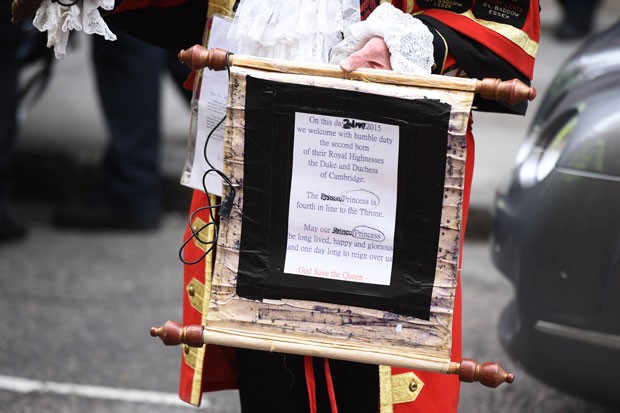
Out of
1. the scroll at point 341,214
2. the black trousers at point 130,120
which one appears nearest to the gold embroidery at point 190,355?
the scroll at point 341,214

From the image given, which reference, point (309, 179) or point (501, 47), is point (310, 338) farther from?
point (501, 47)

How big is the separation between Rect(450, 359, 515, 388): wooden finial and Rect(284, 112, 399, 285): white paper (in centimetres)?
19

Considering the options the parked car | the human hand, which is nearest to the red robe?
the human hand

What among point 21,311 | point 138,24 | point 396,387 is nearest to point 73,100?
point 21,311

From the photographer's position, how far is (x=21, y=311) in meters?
3.88

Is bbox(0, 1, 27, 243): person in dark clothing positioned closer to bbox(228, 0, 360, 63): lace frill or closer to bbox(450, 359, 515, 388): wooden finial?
bbox(228, 0, 360, 63): lace frill

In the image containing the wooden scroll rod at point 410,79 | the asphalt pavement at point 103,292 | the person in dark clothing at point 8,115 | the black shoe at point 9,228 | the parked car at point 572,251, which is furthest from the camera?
the black shoe at point 9,228

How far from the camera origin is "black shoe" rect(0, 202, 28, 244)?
4.62 meters

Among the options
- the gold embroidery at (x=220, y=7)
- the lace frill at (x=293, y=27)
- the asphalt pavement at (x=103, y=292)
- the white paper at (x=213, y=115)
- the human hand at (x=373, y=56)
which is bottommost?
the asphalt pavement at (x=103, y=292)

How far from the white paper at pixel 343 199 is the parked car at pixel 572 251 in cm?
102

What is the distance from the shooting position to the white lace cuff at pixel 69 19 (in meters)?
1.78

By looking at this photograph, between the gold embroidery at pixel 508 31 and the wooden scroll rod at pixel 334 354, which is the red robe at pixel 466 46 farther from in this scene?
the wooden scroll rod at pixel 334 354

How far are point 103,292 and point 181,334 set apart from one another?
100 inches

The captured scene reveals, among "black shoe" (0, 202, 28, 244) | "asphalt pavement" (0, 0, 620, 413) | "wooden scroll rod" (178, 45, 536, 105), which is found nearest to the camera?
"wooden scroll rod" (178, 45, 536, 105)
